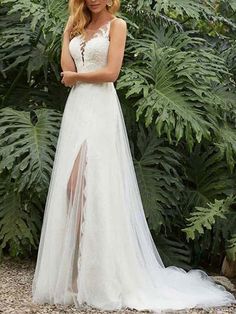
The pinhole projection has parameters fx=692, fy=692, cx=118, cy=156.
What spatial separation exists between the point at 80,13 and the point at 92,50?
0.74 ft

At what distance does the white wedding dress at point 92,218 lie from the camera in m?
3.91

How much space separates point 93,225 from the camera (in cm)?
393

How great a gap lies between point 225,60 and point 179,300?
2384mm

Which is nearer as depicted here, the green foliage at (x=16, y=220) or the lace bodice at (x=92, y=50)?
the lace bodice at (x=92, y=50)

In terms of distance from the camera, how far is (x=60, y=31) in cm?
494

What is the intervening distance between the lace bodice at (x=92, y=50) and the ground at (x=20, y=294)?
4.48 feet

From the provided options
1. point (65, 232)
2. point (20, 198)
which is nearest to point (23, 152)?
point (20, 198)

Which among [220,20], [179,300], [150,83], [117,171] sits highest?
[220,20]

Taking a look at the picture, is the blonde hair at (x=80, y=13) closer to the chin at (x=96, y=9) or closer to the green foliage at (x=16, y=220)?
the chin at (x=96, y=9)

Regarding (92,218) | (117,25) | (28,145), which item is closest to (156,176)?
(28,145)

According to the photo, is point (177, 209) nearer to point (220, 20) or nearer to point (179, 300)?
point (179, 300)

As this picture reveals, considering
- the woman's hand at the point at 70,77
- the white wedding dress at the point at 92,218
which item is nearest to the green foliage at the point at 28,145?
the white wedding dress at the point at 92,218

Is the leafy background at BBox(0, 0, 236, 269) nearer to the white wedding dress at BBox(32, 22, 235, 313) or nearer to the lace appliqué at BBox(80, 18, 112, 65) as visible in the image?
the white wedding dress at BBox(32, 22, 235, 313)

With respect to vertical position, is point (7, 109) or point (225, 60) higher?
point (225, 60)
